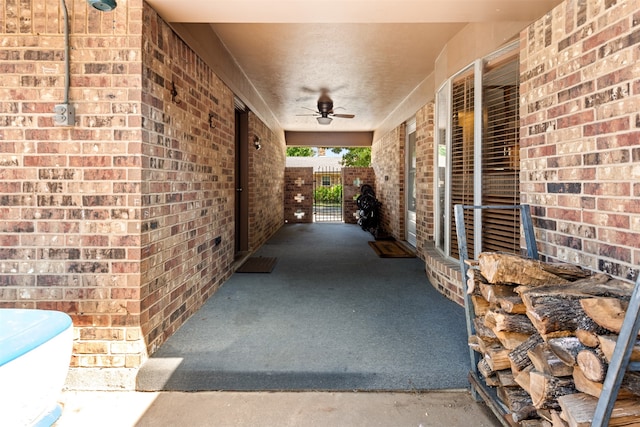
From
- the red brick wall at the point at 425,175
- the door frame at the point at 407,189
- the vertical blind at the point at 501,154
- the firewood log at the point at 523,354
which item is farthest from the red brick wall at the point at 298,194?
the firewood log at the point at 523,354

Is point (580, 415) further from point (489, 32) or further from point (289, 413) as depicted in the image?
point (489, 32)

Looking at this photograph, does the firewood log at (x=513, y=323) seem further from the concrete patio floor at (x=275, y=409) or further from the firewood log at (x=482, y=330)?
the concrete patio floor at (x=275, y=409)

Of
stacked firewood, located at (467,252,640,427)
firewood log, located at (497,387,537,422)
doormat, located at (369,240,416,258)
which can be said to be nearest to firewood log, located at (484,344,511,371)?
stacked firewood, located at (467,252,640,427)

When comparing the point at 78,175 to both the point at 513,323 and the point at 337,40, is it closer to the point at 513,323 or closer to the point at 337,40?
the point at 513,323

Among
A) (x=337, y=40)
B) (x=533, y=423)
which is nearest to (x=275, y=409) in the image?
(x=533, y=423)

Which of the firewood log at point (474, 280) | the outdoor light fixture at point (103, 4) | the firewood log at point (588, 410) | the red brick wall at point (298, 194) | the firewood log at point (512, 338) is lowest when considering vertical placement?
the firewood log at point (588, 410)

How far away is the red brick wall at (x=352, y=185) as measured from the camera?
12188 millimetres

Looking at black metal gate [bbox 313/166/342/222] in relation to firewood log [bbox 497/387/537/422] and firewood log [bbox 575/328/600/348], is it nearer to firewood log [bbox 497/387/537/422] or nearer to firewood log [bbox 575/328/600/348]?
firewood log [bbox 497/387/537/422]

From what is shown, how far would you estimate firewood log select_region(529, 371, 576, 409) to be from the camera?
1.49 m

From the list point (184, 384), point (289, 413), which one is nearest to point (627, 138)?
point (289, 413)

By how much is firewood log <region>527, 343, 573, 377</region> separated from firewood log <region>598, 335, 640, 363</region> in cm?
26

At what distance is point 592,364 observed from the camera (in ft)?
4.23

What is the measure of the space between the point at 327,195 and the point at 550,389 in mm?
15086

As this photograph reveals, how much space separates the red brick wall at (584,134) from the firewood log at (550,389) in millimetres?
675
